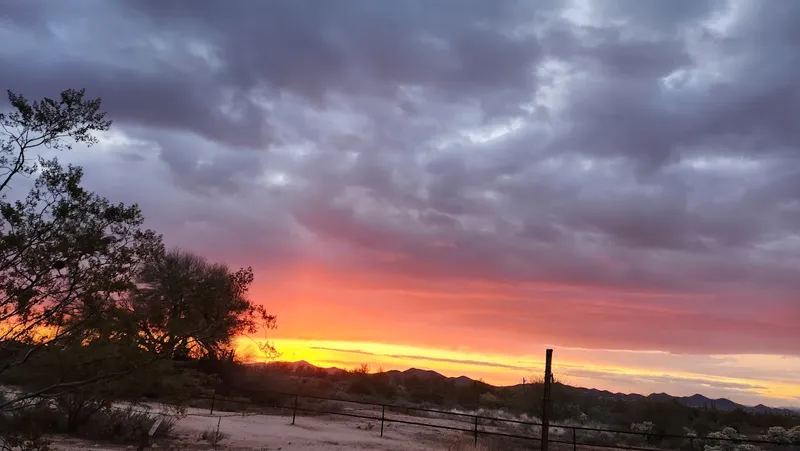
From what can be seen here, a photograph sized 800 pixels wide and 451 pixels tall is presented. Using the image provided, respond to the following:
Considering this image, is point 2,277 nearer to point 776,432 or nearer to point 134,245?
point 134,245

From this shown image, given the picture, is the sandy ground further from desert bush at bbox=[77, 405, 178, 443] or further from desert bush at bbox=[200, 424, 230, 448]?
desert bush at bbox=[77, 405, 178, 443]

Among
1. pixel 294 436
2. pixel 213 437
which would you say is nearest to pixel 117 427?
pixel 213 437

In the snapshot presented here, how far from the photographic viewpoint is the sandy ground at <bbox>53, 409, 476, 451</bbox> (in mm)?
20250

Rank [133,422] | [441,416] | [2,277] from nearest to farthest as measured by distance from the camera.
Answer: [2,277] < [133,422] < [441,416]

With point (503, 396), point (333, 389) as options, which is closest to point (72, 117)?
point (333, 389)

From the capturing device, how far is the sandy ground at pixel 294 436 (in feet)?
66.4

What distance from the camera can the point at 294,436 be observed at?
2495 cm

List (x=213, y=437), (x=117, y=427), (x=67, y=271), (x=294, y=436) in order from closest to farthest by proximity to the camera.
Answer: (x=67, y=271)
(x=117, y=427)
(x=213, y=437)
(x=294, y=436)

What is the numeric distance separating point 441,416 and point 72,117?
3950cm

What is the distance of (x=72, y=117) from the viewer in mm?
10266

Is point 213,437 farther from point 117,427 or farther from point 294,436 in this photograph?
point 294,436

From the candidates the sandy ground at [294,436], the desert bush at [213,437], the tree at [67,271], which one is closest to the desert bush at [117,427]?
the sandy ground at [294,436]

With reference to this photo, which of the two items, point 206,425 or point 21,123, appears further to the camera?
point 206,425

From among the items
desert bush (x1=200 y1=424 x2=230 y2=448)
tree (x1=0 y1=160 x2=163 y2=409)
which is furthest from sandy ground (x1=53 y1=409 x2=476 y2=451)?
tree (x1=0 y1=160 x2=163 y2=409)
